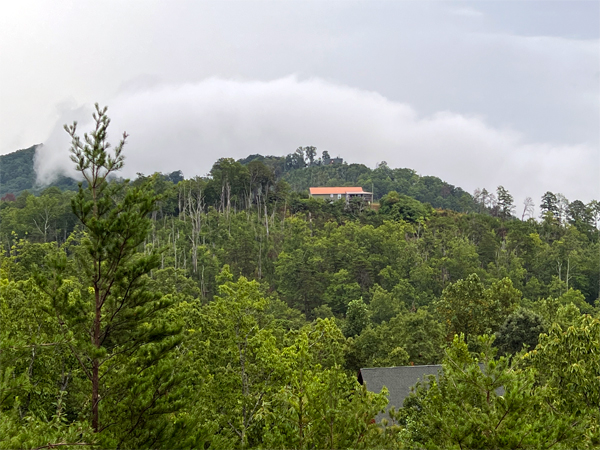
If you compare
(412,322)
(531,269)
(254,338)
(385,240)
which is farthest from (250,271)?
(254,338)

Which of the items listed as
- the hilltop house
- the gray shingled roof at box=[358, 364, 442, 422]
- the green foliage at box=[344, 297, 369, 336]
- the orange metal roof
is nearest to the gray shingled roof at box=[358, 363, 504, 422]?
the gray shingled roof at box=[358, 364, 442, 422]

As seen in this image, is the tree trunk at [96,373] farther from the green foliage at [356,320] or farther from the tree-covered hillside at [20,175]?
the tree-covered hillside at [20,175]

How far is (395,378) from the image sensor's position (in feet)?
56.6

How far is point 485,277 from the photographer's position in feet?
127

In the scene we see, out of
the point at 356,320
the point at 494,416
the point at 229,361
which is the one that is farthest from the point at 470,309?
the point at 494,416

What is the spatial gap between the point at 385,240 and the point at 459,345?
108 ft

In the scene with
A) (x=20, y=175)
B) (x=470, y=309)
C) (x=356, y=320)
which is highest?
(x=20, y=175)

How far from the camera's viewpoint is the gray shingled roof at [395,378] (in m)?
16.7

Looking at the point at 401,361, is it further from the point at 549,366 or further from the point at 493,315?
the point at 549,366

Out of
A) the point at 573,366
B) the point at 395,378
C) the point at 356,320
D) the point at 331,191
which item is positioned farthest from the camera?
the point at 331,191

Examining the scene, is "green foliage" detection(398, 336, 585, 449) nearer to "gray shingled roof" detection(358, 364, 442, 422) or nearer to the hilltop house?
"gray shingled roof" detection(358, 364, 442, 422)

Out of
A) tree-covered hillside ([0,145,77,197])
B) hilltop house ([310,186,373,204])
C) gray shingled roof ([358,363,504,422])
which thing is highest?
tree-covered hillside ([0,145,77,197])

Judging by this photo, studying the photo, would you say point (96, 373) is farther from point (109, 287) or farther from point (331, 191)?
point (331, 191)

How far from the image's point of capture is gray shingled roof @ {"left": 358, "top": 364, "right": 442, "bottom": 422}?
54.9 feet
